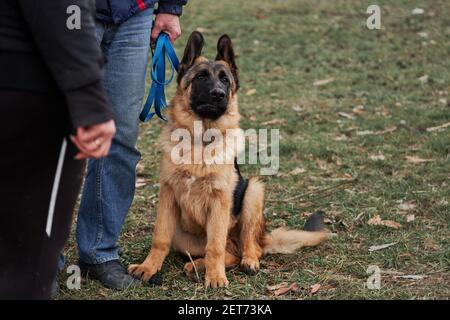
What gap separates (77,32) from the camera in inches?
89.4

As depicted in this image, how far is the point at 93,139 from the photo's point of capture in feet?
7.66

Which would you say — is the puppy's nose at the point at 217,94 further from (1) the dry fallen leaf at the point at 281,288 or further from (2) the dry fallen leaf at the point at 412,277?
(2) the dry fallen leaf at the point at 412,277

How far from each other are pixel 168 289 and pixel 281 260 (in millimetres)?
871

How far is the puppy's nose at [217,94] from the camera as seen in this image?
4.15 m

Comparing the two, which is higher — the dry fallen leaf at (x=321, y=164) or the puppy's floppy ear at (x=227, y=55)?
the puppy's floppy ear at (x=227, y=55)

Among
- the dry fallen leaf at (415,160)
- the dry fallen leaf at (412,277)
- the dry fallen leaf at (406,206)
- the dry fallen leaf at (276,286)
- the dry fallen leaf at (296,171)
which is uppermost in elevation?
the dry fallen leaf at (415,160)

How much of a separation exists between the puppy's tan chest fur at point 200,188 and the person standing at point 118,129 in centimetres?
29

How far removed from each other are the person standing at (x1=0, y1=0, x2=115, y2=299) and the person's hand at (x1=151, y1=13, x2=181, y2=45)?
1614 millimetres

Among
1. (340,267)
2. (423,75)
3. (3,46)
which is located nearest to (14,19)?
(3,46)

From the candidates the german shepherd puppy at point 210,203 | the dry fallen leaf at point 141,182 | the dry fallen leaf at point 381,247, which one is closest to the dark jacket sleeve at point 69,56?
the german shepherd puppy at point 210,203

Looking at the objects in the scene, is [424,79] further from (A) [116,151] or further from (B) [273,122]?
(A) [116,151]

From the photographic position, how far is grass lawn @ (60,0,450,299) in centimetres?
400

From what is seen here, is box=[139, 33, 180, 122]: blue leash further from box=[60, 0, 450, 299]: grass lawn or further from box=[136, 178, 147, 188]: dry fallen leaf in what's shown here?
box=[136, 178, 147, 188]: dry fallen leaf

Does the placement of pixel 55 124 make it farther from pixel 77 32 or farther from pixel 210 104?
pixel 210 104
